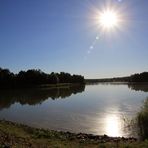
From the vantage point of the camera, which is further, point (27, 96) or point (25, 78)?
point (25, 78)

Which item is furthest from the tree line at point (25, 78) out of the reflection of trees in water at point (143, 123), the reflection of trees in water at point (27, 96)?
the reflection of trees in water at point (143, 123)

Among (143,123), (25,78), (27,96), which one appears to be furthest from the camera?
(25,78)

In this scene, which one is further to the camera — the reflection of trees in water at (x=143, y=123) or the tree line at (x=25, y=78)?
the tree line at (x=25, y=78)

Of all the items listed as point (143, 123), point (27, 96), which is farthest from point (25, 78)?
point (143, 123)

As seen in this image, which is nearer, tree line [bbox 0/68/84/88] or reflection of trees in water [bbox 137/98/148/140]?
reflection of trees in water [bbox 137/98/148/140]

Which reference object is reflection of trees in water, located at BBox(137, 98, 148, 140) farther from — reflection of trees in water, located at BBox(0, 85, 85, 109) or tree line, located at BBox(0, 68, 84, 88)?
tree line, located at BBox(0, 68, 84, 88)

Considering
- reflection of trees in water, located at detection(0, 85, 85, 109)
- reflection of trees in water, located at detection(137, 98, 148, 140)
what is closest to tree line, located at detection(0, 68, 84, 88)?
reflection of trees in water, located at detection(0, 85, 85, 109)

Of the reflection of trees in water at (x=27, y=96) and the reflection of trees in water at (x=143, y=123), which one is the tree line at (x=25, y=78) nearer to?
the reflection of trees in water at (x=27, y=96)

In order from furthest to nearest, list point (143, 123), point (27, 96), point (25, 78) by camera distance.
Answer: point (25, 78) < point (27, 96) < point (143, 123)

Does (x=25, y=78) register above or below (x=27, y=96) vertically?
above

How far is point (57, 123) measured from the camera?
28859 millimetres

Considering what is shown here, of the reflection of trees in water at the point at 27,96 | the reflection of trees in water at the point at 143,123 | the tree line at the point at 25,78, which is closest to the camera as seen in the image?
the reflection of trees in water at the point at 143,123

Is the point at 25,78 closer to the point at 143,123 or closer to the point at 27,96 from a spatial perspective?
the point at 27,96

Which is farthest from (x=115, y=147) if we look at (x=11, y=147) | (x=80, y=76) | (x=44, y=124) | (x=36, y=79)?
(x=80, y=76)
